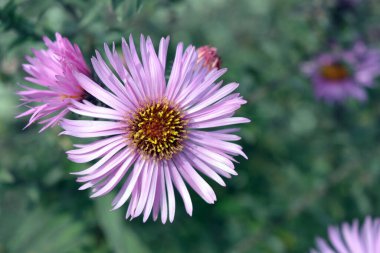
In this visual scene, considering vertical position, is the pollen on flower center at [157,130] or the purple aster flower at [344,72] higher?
the purple aster flower at [344,72]

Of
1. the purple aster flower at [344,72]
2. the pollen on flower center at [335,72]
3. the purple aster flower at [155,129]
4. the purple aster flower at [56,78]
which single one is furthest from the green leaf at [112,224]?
the pollen on flower center at [335,72]

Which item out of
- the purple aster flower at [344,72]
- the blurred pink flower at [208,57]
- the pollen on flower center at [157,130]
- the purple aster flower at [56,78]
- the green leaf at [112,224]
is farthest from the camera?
the purple aster flower at [344,72]

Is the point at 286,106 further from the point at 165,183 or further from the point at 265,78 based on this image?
the point at 165,183

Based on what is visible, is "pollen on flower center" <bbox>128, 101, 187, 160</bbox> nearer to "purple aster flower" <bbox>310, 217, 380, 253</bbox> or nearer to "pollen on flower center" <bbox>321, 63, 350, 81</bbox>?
"purple aster flower" <bbox>310, 217, 380, 253</bbox>

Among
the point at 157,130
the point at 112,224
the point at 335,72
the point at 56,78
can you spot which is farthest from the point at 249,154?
the point at 56,78

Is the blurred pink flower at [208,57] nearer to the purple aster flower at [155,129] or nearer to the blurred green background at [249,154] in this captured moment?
the purple aster flower at [155,129]

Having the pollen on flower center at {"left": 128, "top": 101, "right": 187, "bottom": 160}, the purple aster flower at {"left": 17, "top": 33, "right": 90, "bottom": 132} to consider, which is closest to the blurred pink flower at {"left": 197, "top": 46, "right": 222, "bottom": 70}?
the pollen on flower center at {"left": 128, "top": 101, "right": 187, "bottom": 160}
